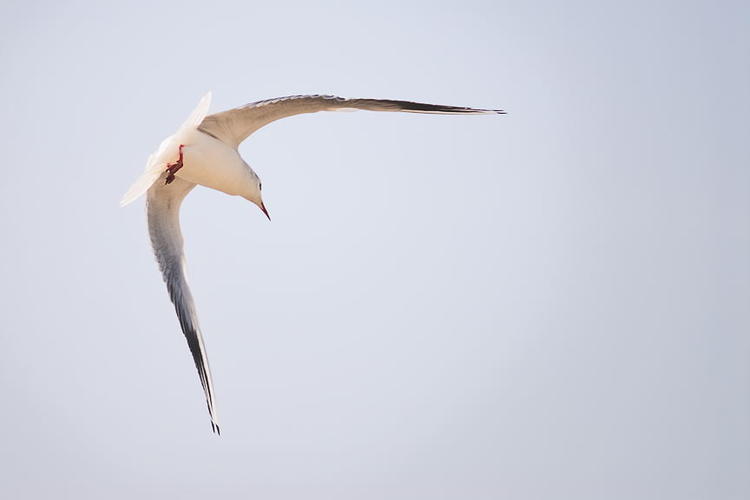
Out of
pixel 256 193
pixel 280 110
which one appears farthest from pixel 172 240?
pixel 280 110

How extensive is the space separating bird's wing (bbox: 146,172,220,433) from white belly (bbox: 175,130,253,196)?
0.39 metres

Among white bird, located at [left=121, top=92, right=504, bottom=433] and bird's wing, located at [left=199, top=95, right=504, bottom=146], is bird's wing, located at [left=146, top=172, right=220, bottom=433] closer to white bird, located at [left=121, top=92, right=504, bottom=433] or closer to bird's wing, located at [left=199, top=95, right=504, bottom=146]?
white bird, located at [left=121, top=92, right=504, bottom=433]

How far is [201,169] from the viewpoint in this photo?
5578 mm

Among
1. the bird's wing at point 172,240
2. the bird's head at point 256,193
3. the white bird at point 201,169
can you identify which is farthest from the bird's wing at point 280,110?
the bird's wing at point 172,240

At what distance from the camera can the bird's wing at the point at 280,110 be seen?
5215 millimetres

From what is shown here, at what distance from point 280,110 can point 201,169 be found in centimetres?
53

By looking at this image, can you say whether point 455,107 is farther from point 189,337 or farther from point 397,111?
point 189,337

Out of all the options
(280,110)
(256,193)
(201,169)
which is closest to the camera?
(280,110)

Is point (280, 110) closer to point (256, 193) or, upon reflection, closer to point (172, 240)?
point (256, 193)

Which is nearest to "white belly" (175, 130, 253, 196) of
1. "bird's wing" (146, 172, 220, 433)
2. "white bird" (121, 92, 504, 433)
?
"white bird" (121, 92, 504, 433)

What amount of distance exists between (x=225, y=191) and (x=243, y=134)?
328 millimetres

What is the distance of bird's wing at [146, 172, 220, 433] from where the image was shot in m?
6.06

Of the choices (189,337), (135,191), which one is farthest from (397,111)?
(189,337)

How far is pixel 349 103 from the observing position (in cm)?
522
